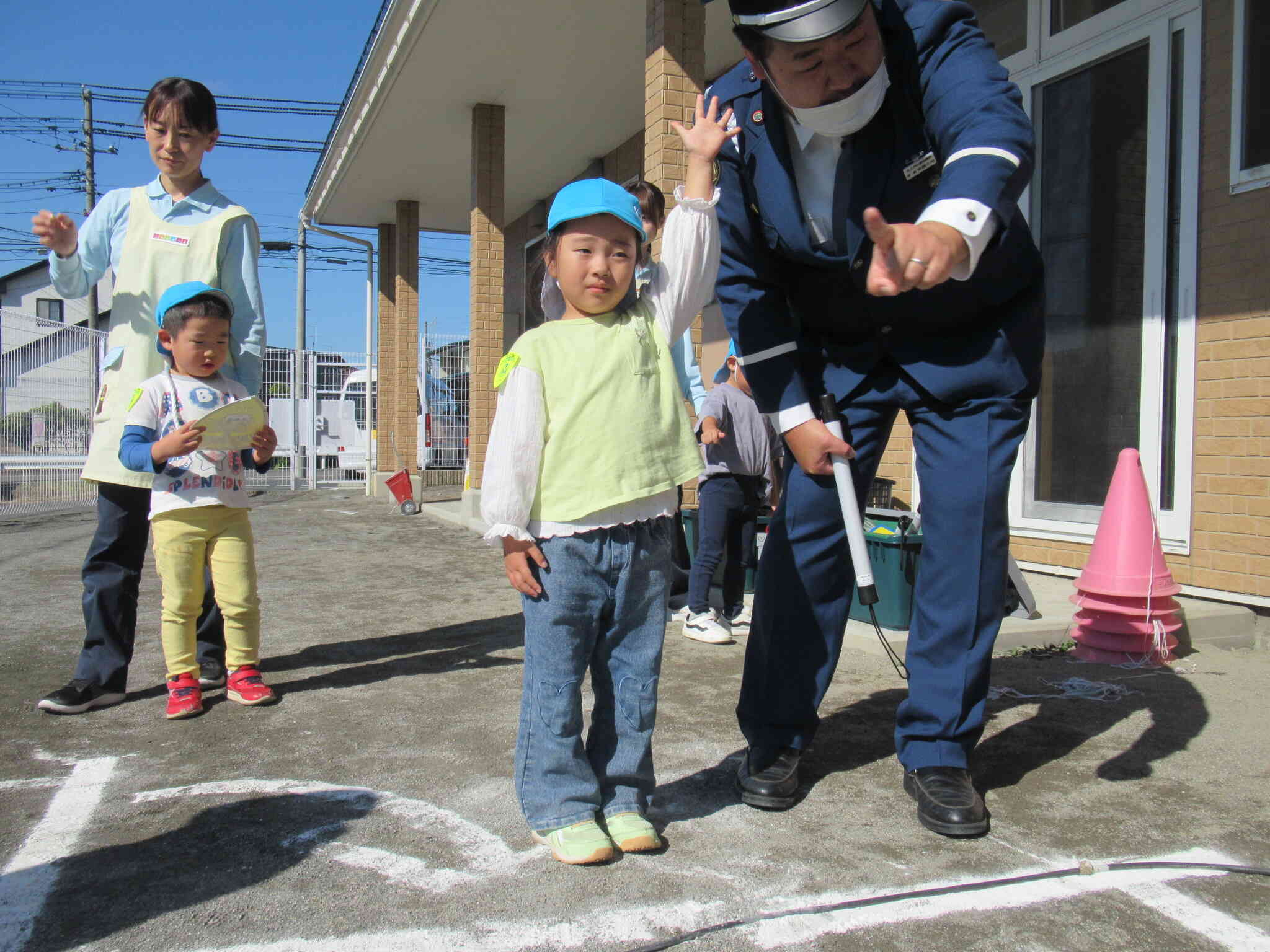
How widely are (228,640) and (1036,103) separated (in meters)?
5.52

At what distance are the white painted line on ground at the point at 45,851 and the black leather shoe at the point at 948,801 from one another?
6.09ft

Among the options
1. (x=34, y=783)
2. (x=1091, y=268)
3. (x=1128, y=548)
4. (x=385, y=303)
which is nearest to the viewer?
(x=34, y=783)

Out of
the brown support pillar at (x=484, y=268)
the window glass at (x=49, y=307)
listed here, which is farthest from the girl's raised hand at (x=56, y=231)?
the window glass at (x=49, y=307)

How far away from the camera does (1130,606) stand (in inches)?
166

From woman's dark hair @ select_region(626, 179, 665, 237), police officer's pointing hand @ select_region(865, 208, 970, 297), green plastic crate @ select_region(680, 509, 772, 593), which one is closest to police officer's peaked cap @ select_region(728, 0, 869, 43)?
police officer's pointing hand @ select_region(865, 208, 970, 297)

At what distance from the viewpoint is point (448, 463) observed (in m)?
16.0

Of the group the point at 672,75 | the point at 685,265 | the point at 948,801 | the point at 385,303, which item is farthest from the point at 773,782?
the point at 385,303

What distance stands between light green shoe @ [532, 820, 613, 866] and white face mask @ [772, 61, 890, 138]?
167 cm

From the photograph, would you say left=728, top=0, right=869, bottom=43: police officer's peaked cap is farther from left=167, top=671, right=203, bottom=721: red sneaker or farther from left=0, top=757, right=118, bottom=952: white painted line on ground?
left=167, top=671, right=203, bottom=721: red sneaker

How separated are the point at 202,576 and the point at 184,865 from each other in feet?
5.24

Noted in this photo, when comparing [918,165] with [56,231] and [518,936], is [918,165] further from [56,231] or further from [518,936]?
[56,231]

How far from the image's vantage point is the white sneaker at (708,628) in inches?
179

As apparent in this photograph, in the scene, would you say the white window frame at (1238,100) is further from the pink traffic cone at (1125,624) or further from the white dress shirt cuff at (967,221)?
the white dress shirt cuff at (967,221)

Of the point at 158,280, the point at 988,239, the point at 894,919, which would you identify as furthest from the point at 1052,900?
the point at 158,280
